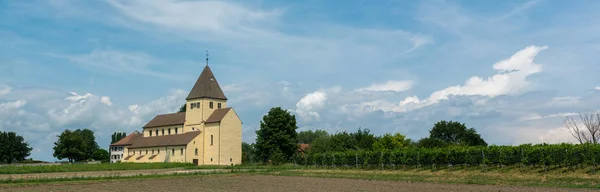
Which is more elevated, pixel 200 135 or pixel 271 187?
pixel 200 135

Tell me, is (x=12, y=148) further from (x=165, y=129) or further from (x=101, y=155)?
(x=165, y=129)

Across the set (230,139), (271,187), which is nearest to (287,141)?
(230,139)

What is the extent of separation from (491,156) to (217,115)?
52114 millimetres

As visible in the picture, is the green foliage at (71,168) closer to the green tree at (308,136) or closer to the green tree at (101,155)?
the green tree at (101,155)

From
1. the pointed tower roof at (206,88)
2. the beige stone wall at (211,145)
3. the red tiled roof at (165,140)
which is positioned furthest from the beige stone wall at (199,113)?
the beige stone wall at (211,145)

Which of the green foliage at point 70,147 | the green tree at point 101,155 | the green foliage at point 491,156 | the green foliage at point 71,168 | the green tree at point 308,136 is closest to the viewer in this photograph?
the green foliage at point 491,156

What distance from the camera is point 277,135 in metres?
89.1

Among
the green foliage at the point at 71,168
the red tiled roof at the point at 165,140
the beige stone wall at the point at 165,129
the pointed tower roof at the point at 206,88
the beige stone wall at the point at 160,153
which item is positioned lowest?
the green foliage at the point at 71,168

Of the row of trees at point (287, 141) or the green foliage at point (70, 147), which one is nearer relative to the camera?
the row of trees at point (287, 141)

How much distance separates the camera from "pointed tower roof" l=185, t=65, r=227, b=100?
93.9 m

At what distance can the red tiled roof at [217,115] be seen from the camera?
8981cm

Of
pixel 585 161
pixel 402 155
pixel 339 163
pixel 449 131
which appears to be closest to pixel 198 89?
pixel 339 163

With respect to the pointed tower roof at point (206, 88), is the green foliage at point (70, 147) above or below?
below

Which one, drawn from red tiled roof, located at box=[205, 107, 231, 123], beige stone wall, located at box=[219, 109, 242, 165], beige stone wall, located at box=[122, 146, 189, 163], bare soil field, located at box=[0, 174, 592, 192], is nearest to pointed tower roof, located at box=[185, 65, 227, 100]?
red tiled roof, located at box=[205, 107, 231, 123]
